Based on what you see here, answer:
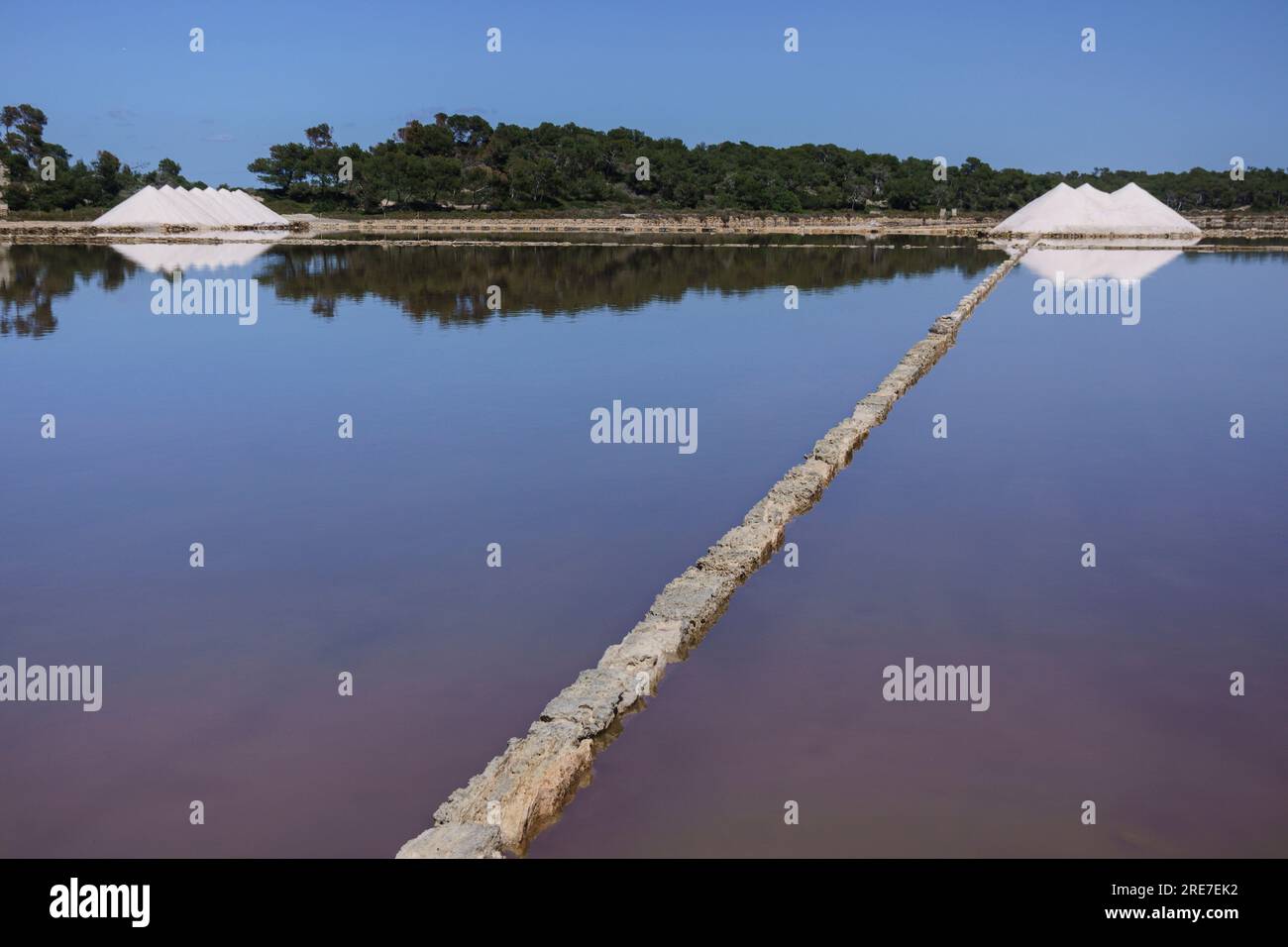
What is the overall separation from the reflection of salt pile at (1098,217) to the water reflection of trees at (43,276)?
35375mm

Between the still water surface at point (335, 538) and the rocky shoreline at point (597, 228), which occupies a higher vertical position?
the rocky shoreline at point (597, 228)

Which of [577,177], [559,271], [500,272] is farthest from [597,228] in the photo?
[500,272]

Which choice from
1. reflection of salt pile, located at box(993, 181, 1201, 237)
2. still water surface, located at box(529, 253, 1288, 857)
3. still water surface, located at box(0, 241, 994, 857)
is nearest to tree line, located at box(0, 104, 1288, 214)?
reflection of salt pile, located at box(993, 181, 1201, 237)

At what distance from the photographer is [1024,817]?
3.80 metres

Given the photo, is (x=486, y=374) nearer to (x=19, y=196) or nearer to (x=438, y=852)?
(x=438, y=852)

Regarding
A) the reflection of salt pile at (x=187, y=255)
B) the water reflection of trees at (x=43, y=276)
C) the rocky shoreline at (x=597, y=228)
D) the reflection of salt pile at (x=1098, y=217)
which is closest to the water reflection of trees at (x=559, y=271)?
the reflection of salt pile at (x=187, y=255)

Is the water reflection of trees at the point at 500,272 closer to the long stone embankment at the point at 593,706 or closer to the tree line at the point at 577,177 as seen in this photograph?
the long stone embankment at the point at 593,706

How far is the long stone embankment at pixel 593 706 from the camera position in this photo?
3.68 meters

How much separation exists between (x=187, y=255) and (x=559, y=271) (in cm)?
1271

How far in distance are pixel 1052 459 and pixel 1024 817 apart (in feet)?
17.6

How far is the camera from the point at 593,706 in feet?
14.4
